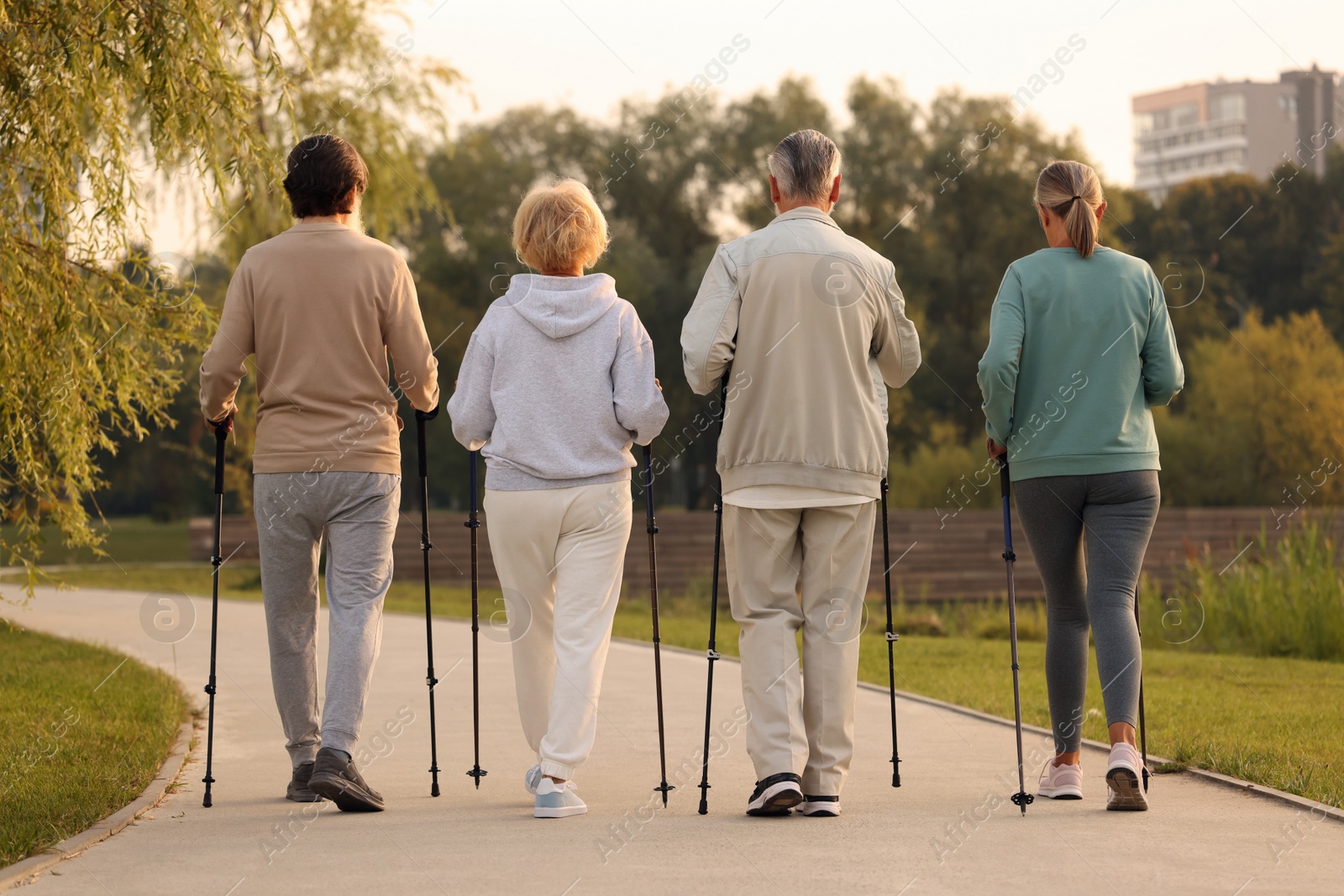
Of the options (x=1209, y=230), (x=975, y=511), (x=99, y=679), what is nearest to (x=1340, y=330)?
(x=1209, y=230)

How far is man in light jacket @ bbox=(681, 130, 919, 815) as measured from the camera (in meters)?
4.74

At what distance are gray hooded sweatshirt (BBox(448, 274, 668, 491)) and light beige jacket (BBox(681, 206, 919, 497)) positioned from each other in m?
0.23

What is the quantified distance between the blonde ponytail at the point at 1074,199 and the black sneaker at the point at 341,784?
3076 millimetres

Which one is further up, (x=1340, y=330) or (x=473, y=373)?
(x=1340, y=330)

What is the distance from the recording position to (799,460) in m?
4.73

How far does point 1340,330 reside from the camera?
3972cm

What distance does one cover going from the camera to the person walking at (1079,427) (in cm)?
489

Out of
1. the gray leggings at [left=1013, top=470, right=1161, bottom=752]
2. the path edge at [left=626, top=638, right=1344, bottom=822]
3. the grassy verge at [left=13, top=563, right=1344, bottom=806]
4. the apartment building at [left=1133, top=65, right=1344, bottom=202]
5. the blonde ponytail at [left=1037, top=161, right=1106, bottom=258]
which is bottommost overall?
the grassy verge at [left=13, top=563, right=1344, bottom=806]

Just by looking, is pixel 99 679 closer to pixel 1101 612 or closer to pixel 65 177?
pixel 65 177

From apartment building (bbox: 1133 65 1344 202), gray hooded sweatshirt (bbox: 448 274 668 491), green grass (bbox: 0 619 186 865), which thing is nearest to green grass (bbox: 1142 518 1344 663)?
green grass (bbox: 0 619 186 865)

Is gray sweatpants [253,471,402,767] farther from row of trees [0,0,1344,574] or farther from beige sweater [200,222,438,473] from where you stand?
row of trees [0,0,1344,574]

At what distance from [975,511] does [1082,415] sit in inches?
714

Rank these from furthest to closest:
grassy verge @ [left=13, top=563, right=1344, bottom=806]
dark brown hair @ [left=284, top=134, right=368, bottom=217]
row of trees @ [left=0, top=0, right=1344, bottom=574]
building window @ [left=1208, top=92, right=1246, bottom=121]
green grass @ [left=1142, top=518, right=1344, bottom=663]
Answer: building window @ [left=1208, top=92, right=1246, bottom=121]
row of trees @ [left=0, top=0, right=1344, bottom=574]
green grass @ [left=1142, top=518, right=1344, bottom=663]
grassy verge @ [left=13, top=563, right=1344, bottom=806]
dark brown hair @ [left=284, top=134, right=368, bottom=217]

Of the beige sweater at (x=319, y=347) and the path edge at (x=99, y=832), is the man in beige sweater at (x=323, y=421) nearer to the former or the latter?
the beige sweater at (x=319, y=347)
